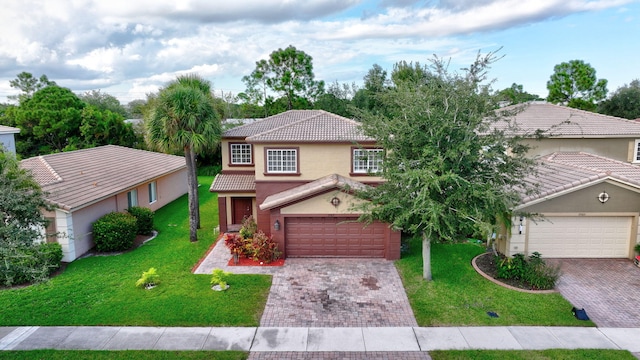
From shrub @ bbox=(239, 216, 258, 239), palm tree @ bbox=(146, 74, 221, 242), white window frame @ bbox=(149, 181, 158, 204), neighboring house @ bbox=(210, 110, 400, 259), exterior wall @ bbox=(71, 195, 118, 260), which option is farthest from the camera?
white window frame @ bbox=(149, 181, 158, 204)

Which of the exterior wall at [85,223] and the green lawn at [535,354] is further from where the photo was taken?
the exterior wall at [85,223]

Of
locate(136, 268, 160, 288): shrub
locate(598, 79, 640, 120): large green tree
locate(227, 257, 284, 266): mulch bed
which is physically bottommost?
locate(227, 257, 284, 266): mulch bed

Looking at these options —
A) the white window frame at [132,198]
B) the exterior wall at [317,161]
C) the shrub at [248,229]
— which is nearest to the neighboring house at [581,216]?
the exterior wall at [317,161]

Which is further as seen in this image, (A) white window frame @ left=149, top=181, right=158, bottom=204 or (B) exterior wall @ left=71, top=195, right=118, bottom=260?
(A) white window frame @ left=149, top=181, right=158, bottom=204

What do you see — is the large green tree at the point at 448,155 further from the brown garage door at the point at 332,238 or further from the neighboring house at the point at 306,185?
the brown garage door at the point at 332,238

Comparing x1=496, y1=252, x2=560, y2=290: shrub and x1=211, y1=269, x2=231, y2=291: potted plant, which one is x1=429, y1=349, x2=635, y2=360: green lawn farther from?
x1=211, y1=269, x2=231, y2=291: potted plant

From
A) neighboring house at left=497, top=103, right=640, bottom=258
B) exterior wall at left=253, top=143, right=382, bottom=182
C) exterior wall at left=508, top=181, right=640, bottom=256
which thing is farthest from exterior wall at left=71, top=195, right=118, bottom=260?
neighboring house at left=497, top=103, right=640, bottom=258

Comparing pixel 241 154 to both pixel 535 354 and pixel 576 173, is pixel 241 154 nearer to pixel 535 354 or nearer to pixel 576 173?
pixel 576 173
